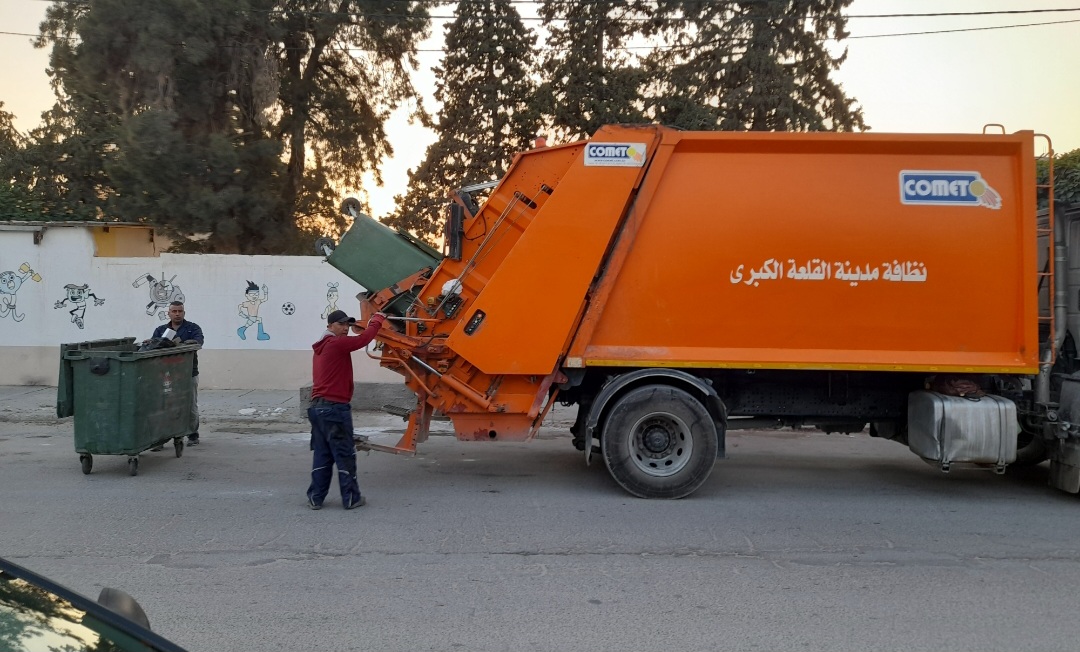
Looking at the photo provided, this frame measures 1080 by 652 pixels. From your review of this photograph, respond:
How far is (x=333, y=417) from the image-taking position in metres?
6.38

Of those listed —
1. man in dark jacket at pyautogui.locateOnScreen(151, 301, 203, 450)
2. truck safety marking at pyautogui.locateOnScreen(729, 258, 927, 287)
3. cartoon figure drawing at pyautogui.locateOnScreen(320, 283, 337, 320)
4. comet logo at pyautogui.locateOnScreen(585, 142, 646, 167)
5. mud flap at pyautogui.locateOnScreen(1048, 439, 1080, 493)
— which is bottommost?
mud flap at pyautogui.locateOnScreen(1048, 439, 1080, 493)

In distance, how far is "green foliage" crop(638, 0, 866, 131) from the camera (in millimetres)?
16047

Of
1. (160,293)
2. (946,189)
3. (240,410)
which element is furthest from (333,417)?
(160,293)

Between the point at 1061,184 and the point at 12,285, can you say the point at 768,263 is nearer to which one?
the point at 1061,184

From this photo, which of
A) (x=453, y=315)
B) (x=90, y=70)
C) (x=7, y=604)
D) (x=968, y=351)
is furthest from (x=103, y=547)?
(x=90, y=70)

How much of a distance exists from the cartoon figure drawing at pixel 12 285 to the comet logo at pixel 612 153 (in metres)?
10.5

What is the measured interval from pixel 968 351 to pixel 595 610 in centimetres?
405

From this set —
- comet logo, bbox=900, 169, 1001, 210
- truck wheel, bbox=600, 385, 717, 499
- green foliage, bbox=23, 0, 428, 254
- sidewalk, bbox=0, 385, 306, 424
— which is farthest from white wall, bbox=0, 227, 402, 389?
comet logo, bbox=900, 169, 1001, 210

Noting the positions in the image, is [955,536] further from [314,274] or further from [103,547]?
[314,274]

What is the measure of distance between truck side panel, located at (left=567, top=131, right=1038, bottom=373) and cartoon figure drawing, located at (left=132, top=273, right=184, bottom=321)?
866cm

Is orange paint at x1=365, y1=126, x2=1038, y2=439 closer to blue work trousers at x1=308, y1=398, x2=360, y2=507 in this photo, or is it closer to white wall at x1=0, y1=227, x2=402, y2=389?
blue work trousers at x1=308, y1=398, x2=360, y2=507

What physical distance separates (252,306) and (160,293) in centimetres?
148

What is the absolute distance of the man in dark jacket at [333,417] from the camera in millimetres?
6340

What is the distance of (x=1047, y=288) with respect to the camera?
666cm
